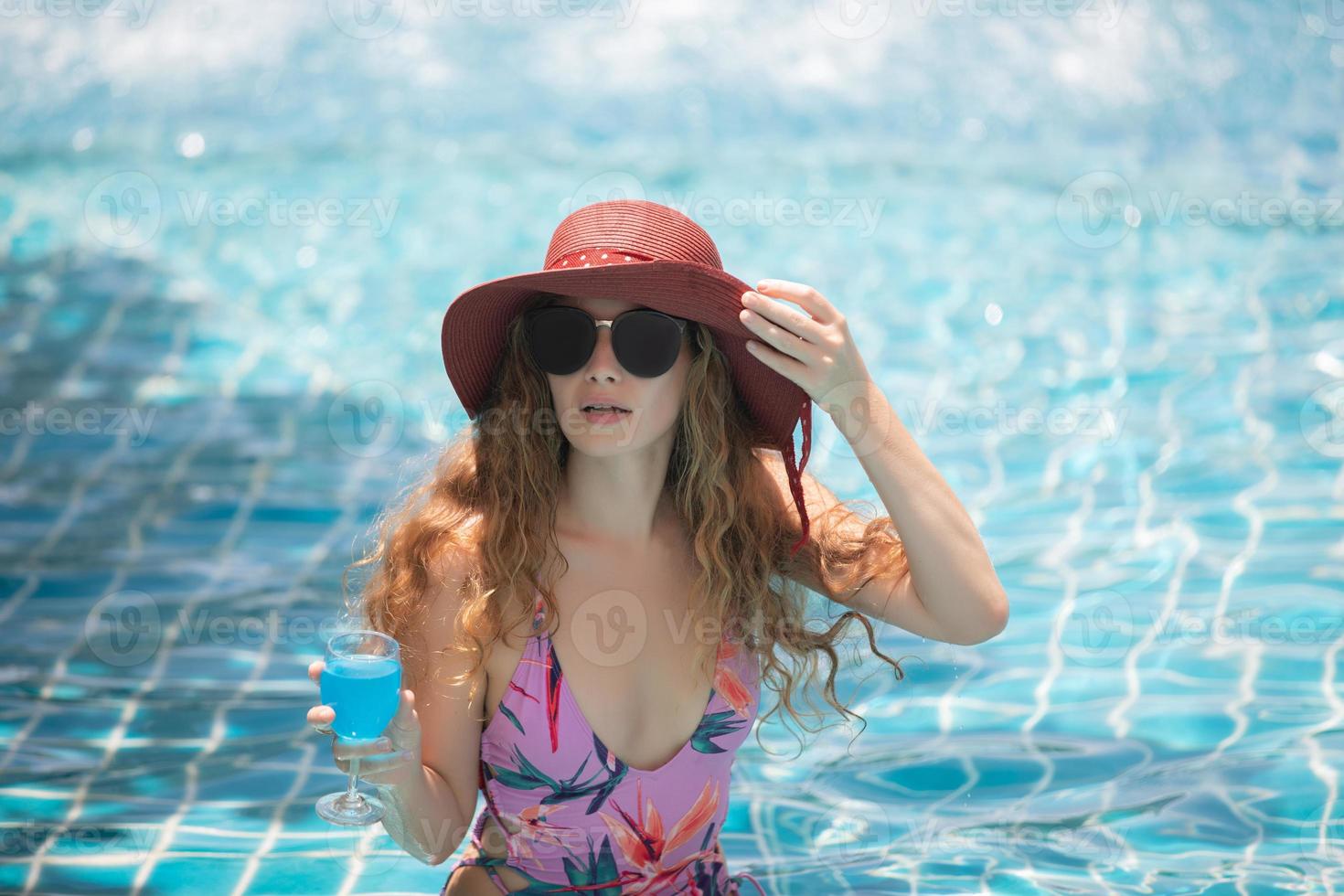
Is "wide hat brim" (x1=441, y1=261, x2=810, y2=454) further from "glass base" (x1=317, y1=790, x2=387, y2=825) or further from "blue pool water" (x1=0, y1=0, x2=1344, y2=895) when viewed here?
"blue pool water" (x1=0, y1=0, x2=1344, y2=895)

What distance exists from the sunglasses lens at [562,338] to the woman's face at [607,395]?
0.02 metres

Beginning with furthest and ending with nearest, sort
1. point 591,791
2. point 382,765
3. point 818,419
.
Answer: point 818,419, point 591,791, point 382,765

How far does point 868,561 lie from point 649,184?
757cm

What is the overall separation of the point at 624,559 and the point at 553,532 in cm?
16

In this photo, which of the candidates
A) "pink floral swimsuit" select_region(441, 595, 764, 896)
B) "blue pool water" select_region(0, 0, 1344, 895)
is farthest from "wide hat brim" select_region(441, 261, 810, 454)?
"blue pool water" select_region(0, 0, 1344, 895)

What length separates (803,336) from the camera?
2252 mm

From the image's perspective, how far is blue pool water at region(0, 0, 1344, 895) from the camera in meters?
3.91

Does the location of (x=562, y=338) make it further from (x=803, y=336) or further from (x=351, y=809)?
(x=351, y=809)

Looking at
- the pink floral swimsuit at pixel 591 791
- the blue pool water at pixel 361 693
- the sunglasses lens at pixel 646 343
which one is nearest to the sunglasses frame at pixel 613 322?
the sunglasses lens at pixel 646 343

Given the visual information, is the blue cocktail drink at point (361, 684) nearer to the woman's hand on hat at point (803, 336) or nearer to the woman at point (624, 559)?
the woman at point (624, 559)

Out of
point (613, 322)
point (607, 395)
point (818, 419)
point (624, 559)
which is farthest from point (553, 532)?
point (818, 419)

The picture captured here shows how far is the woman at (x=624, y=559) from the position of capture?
2365mm

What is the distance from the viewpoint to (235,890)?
354cm

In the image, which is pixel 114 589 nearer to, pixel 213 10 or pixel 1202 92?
pixel 213 10
